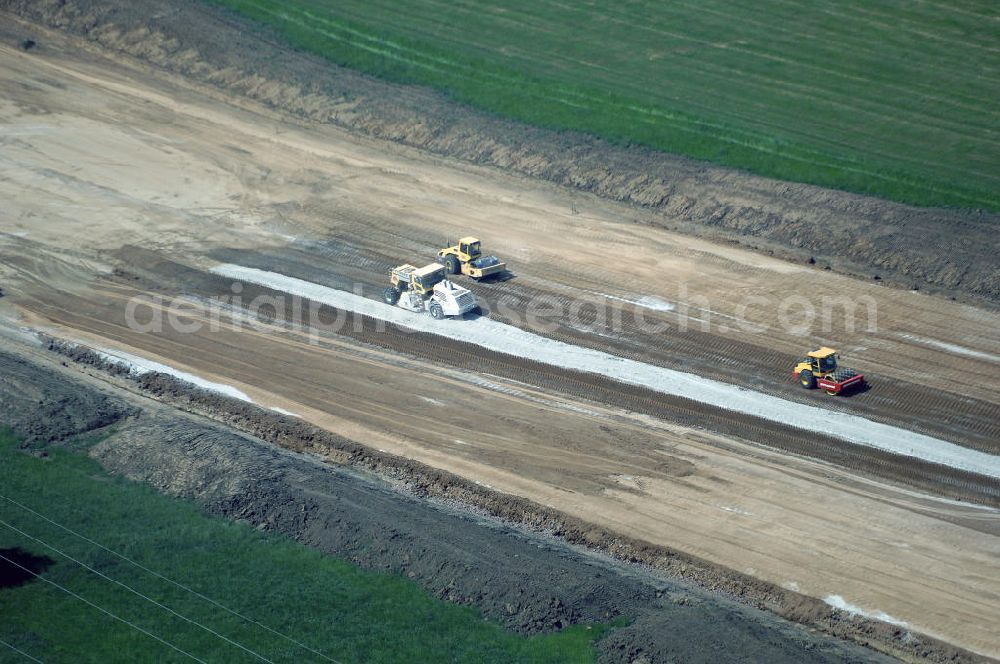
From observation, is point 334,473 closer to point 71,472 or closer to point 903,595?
point 71,472

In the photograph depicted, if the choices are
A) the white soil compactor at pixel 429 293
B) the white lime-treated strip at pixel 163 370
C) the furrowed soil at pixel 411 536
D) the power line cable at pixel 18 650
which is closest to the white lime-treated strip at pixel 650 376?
the white soil compactor at pixel 429 293

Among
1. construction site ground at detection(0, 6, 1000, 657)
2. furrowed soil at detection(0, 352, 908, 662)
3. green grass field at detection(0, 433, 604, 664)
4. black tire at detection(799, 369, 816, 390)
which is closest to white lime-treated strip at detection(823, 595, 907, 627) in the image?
construction site ground at detection(0, 6, 1000, 657)

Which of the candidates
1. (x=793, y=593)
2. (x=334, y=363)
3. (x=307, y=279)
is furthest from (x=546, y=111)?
(x=793, y=593)

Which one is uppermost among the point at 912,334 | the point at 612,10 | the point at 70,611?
the point at 612,10

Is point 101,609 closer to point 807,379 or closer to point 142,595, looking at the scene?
point 142,595

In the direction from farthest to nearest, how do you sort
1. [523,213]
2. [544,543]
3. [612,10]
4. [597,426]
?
[612,10] < [523,213] < [597,426] < [544,543]

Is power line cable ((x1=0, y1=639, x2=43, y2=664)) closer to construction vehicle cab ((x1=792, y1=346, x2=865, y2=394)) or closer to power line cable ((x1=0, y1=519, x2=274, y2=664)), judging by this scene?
power line cable ((x1=0, y1=519, x2=274, y2=664))

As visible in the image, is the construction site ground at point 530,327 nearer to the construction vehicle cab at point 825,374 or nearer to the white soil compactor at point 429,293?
the construction vehicle cab at point 825,374
